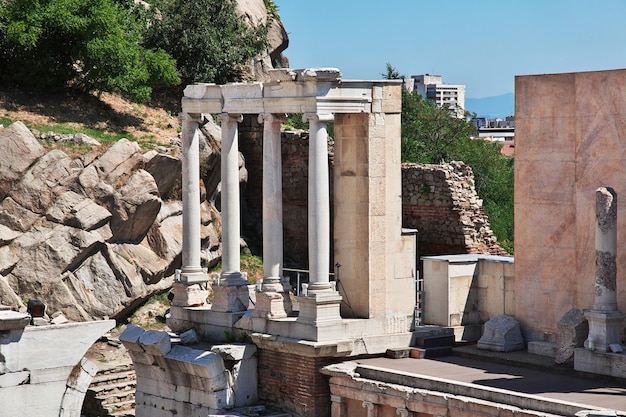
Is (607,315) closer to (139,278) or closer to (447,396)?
(447,396)

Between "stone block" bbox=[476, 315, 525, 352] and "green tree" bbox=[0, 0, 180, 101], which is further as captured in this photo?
"green tree" bbox=[0, 0, 180, 101]

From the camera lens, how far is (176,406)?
26.0 meters

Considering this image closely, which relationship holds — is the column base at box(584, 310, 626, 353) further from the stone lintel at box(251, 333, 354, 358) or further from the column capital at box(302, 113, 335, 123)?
the column capital at box(302, 113, 335, 123)

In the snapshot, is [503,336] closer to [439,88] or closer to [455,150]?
[455,150]

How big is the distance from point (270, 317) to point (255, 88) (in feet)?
14.5

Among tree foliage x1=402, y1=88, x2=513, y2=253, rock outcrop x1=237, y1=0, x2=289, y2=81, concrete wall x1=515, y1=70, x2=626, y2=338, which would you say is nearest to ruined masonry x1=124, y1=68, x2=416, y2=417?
concrete wall x1=515, y1=70, x2=626, y2=338

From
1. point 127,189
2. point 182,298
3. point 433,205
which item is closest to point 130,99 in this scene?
point 127,189

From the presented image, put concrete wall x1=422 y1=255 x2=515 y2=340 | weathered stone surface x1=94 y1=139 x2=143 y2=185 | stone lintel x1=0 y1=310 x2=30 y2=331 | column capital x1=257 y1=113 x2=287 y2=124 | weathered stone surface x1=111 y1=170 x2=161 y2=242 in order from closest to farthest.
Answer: stone lintel x1=0 y1=310 x2=30 y2=331 → column capital x1=257 y1=113 x2=287 y2=124 → concrete wall x1=422 y1=255 x2=515 y2=340 → weathered stone surface x1=111 y1=170 x2=161 y2=242 → weathered stone surface x1=94 y1=139 x2=143 y2=185

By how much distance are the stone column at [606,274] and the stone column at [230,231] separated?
7513mm

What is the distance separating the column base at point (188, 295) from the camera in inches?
1081

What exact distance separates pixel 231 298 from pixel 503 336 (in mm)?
5441

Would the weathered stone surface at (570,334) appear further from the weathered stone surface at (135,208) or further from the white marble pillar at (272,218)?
the weathered stone surface at (135,208)

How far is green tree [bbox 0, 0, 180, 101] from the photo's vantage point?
122 feet

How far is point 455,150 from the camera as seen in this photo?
156 feet
